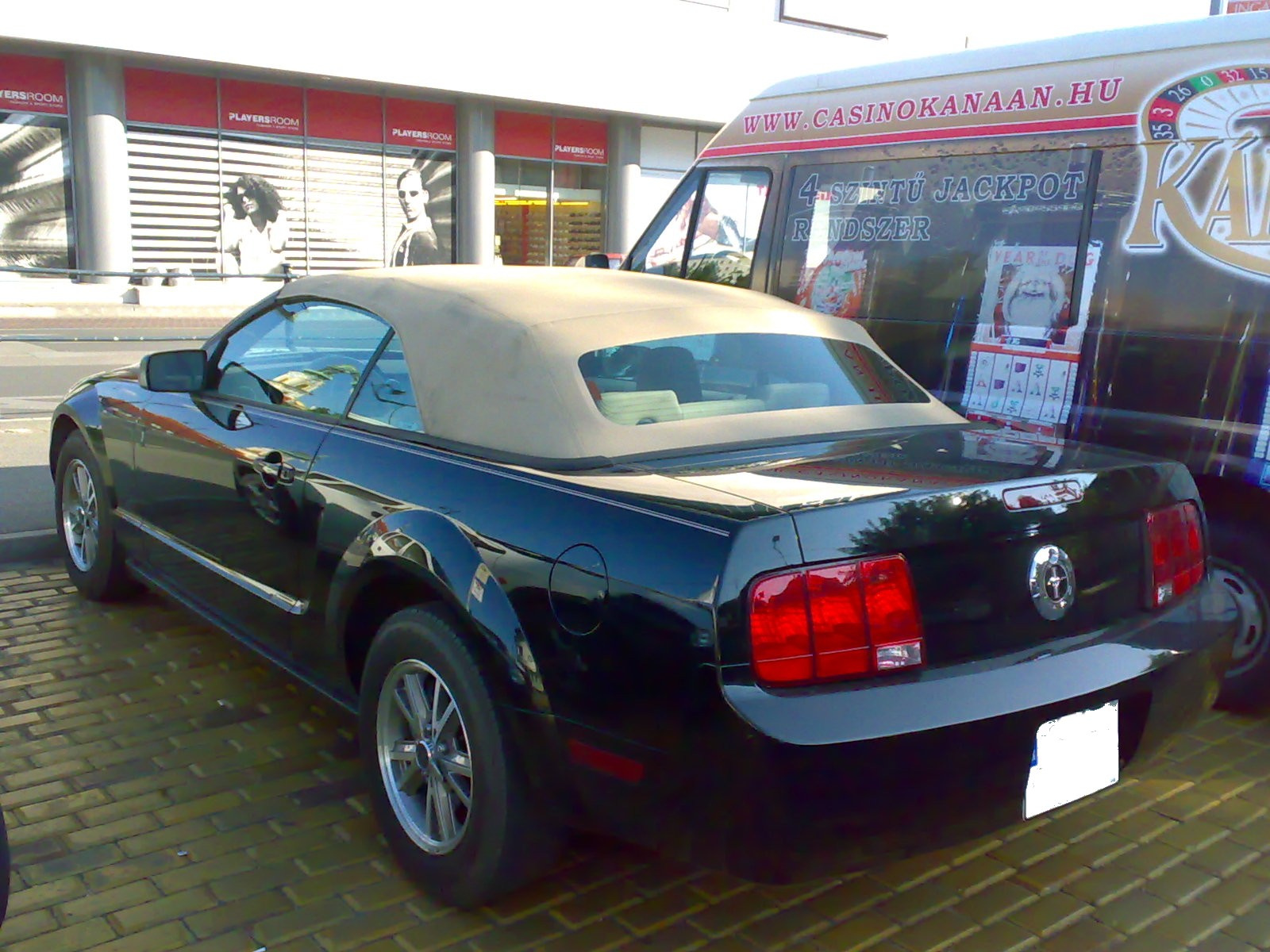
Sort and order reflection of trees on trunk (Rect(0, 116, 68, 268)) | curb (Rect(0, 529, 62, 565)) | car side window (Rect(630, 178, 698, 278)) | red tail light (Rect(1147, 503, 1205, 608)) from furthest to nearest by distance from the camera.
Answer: reflection of trees on trunk (Rect(0, 116, 68, 268)) < car side window (Rect(630, 178, 698, 278)) < curb (Rect(0, 529, 62, 565)) < red tail light (Rect(1147, 503, 1205, 608))

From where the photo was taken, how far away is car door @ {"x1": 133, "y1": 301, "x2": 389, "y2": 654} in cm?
376

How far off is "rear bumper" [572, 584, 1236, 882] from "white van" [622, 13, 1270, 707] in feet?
3.62

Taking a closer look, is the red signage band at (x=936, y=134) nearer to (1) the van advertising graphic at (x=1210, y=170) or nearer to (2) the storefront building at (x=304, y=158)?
(1) the van advertising graphic at (x=1210, y=170)

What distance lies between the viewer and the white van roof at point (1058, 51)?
437 centimetres

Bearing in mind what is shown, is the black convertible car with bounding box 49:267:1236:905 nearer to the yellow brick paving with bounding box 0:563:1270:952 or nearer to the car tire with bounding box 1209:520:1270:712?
the yellow brick paving with bounding box 0:563:1270:952

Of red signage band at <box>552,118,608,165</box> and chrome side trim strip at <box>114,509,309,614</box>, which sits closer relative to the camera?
chrome side trim strip at <box>114,509,309,614</box>

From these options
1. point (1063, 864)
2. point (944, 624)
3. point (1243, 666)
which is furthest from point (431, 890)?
point (1243, 666)

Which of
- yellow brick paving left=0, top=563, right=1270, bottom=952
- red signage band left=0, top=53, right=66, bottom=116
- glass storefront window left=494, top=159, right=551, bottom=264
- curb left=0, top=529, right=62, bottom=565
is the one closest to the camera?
yellow brick paving left=0, top=563, right=1270, bottom=952

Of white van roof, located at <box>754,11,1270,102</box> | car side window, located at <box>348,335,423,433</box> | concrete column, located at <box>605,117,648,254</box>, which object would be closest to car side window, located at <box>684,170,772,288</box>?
white van roof, located at <box>754,11,1270,102</box>

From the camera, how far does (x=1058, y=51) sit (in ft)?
16.2

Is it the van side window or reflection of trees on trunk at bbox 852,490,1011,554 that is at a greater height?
the van side window

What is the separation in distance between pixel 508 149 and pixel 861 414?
2341cm

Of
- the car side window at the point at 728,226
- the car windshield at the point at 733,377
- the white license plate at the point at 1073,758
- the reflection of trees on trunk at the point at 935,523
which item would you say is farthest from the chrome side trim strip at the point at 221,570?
the car side window at the point at 728,226

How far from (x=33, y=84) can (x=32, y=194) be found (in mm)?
1776
